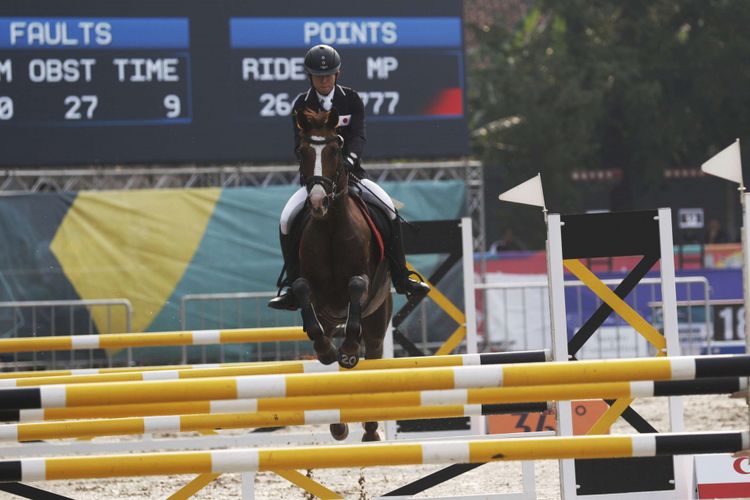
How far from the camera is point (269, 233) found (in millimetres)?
13672

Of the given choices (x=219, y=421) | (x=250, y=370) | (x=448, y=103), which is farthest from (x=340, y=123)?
(x=448, y=103)

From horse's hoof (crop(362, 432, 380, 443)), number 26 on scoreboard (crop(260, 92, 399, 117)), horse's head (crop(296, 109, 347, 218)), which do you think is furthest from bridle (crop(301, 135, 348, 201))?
number 26 on scoreboard (crop(260, 92, 399, 117))

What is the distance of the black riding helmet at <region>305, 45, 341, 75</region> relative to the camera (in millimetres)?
6137

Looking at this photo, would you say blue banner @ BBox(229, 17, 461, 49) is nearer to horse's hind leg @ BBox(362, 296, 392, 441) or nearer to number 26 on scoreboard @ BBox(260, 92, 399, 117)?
number 26 on scoreboard @ BBox(260, 92, 399, 117)

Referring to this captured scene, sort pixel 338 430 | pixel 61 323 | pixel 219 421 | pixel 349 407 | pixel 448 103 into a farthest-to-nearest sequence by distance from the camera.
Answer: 1. pixel 448 103
2. pixel 61 323
3. pixel 338 430
4. pixel 219 421
5. pixel 349 407

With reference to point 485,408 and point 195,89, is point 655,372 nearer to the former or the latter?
point 485,408

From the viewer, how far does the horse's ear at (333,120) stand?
230 inches

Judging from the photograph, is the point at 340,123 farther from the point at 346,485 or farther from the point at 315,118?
the point at 346,485

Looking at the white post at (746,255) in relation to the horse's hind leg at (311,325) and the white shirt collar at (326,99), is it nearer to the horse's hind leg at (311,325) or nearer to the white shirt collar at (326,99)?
the horse's hind leg at (311,325)

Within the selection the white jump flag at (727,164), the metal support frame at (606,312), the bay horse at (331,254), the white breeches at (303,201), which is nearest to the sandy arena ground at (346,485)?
the metal support frame at (606,312)

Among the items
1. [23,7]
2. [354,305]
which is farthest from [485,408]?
[23,7]

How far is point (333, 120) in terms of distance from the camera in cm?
586

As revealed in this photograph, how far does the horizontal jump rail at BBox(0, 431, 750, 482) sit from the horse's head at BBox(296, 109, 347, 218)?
1656 mm

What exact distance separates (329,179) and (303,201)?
638 mm
